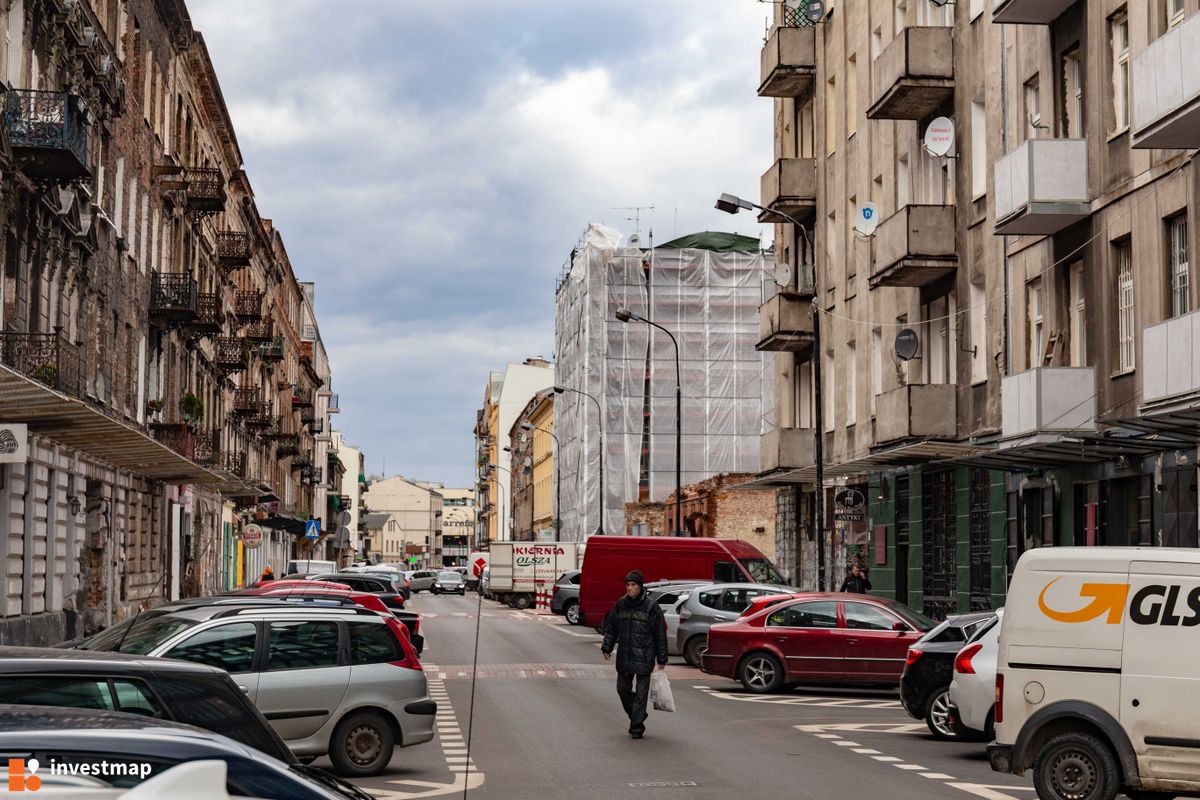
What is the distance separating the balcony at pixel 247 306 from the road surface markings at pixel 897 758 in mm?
45869

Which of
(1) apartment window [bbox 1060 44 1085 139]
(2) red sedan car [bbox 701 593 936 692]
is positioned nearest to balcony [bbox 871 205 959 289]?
(1) apartment window [bbox 1060 44 1085 139]

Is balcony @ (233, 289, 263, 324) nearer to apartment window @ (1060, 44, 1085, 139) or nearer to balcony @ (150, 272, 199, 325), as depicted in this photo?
balcony @ (150, 272, 199, 325)

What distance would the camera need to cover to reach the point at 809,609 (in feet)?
81.7

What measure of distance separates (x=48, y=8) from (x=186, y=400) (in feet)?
55.1

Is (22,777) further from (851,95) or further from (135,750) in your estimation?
(851,95)

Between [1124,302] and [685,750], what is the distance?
42.3ft

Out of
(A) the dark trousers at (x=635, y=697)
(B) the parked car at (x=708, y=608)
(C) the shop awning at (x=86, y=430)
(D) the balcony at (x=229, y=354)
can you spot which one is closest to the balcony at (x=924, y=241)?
(B) the parked car at (x=708, y=608)

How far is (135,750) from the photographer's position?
3646 millimetres

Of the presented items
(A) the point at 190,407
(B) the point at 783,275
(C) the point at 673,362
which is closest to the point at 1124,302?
(B) the point at 783,275

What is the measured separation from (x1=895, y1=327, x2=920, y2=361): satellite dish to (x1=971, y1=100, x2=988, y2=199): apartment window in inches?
145

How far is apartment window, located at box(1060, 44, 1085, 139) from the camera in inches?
1103

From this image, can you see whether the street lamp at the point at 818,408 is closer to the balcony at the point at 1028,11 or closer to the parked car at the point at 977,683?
the balcony at the point at 1028,11

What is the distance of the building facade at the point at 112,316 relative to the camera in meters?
27.9

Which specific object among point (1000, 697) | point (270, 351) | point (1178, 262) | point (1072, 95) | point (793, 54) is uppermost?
point (793, 54)
